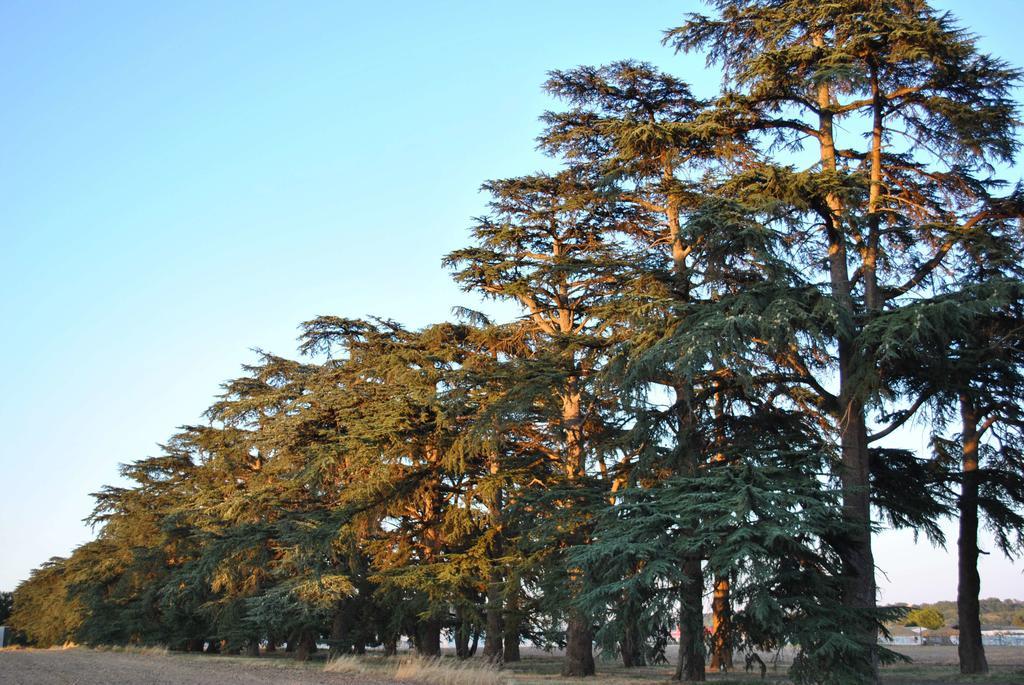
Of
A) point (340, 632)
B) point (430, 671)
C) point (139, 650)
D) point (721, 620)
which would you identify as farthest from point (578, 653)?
point (139, 650)

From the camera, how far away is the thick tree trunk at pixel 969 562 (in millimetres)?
20875

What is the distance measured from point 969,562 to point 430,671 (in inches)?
536

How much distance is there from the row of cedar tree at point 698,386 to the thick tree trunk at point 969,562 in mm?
96

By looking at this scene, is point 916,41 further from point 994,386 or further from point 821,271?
point 994,386

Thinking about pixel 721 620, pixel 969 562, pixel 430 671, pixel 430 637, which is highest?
pixel 969 562

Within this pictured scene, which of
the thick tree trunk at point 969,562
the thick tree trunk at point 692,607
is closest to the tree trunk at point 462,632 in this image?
the thick tree trunk at point 692,607

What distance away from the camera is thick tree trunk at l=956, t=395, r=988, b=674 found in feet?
68.5

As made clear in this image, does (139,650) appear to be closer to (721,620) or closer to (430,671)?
(430,671)

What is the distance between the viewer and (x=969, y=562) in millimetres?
21672

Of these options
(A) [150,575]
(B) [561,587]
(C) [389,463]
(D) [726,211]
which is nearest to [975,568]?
(B) [561,587]

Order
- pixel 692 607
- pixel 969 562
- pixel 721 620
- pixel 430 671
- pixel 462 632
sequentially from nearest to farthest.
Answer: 1. pixel 692 607
2. pixel 721 620
3. pixel 430 671
4. pixel 969 562
5. pixel 462 632

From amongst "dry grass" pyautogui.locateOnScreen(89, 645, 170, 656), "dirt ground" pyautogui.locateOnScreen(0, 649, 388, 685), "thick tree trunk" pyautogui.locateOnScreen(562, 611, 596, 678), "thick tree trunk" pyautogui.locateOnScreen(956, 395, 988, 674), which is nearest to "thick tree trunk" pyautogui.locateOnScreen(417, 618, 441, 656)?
"dirt ground" pyautogui.locateOnScreen(0, 649, 388, 685)

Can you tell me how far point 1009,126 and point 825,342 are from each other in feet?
20.3

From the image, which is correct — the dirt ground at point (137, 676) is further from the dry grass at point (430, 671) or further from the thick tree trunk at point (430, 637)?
the thick tree trunk at point (430, 637)
